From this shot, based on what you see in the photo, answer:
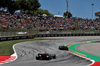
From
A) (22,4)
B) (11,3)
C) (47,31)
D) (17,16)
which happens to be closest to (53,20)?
(47,31)

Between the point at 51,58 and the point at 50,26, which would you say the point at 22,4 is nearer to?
the point at 50,26

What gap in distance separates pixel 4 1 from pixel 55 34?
80.2 ft

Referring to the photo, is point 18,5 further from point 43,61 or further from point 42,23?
point 43,61

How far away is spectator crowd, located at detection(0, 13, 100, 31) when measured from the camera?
133ft

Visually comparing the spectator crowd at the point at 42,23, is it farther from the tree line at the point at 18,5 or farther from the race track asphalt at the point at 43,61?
the race track asphalt at the point at 43,61

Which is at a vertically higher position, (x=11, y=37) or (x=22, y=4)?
(x=22, y=4)

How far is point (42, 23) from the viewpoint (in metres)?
A: 50.5

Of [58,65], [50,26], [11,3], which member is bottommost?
[58,65]

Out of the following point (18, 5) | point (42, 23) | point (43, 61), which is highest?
point (18, 5)

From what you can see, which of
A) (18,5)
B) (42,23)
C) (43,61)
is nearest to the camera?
(43,61)

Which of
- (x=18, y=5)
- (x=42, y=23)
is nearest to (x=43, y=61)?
(x=42, y=23)

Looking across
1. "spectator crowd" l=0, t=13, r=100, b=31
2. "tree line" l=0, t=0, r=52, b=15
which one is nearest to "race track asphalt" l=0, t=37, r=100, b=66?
"spectator crowd" l=0, t=13, r=100, b=31

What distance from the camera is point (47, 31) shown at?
48.1 m

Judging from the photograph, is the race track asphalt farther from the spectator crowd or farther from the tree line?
the tree line
